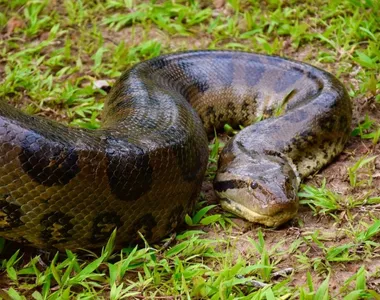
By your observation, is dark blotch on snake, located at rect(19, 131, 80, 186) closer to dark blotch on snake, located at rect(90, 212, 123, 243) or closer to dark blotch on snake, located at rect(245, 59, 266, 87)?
dark blotch on snake, located at rect(90, 212, 123, 243)

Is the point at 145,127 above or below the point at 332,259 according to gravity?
above

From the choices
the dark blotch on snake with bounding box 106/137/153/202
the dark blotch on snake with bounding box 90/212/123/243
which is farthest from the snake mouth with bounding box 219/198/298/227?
the dark blotch on snake with bounding box 90/212/123/243

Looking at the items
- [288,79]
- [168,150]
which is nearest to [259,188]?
[168,150]

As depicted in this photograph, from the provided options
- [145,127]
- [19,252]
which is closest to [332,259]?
[145,127]

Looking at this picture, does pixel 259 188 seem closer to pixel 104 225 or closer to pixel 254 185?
pixel 254 185

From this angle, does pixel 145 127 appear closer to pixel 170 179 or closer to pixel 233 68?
pixel 170 179

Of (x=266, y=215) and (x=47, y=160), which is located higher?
(x=47, y=160)

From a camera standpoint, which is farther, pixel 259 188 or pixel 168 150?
pixel 259 188
